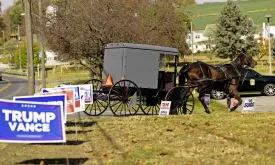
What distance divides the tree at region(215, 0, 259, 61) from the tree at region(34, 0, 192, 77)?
42718 millimetres

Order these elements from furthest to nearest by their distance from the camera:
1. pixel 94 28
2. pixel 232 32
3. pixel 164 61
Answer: pixel 232 32 → pixel 94 28 → pixel 164 61

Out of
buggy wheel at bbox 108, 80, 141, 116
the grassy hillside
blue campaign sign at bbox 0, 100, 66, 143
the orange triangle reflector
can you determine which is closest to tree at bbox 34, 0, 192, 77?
the orange triangle reflector

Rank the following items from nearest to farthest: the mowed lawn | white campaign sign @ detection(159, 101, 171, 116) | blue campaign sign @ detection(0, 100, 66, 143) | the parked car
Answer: blue campaign sign @ detection(0, 100, 66, 143)
the mowed lawn
white campaign sign @ detection(159, 101, 171, 116)
the parked car

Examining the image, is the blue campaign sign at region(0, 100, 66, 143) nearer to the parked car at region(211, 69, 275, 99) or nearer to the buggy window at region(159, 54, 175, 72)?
the buggy window at region(159, 54, 175, 72)

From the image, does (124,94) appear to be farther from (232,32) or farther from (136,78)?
(232,32)

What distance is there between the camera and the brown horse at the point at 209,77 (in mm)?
20859

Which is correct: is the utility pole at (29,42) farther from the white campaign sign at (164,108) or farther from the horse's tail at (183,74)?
the white campaign sign at (164,108)

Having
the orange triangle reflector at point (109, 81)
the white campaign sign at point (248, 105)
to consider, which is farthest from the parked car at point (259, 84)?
the orange triangle reflector at point (109, 81)

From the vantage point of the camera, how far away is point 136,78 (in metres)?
20.0

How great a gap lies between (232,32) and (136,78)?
63.9 metres

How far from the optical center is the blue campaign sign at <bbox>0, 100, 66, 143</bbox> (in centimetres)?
962

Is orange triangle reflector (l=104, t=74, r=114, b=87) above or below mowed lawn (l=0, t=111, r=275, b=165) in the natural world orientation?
above

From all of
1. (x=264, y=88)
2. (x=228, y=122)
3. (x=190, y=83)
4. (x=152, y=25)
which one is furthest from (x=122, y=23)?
(x=228, y=122)

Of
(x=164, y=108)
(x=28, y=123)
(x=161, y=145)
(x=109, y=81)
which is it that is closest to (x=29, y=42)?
(x=109, y=81)
